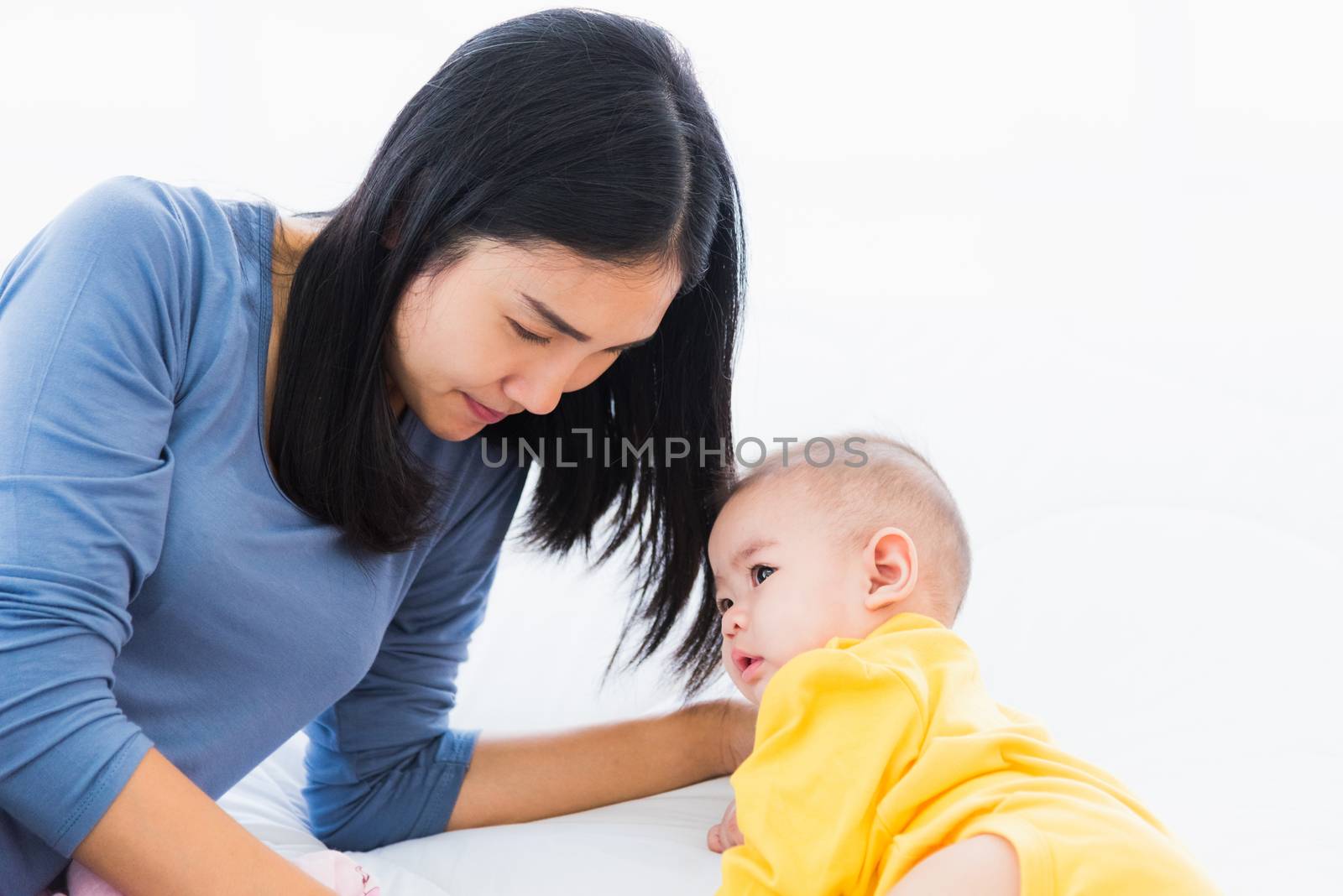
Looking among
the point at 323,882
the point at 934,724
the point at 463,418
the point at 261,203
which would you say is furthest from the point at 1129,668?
the point at 261,203

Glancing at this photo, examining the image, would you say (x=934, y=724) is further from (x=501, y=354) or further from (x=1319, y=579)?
(x=1319, y=579)

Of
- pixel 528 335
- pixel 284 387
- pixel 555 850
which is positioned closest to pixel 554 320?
pixel 528 335

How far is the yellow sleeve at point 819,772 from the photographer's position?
43.5 inches

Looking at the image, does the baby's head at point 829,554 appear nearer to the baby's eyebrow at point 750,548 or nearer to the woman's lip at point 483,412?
the baby's eyebrow at point 750,548

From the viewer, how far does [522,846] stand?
1.57 m

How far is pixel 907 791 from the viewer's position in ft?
3.57

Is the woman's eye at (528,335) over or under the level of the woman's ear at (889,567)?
over

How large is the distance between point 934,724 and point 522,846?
Answer: 0.67 metres

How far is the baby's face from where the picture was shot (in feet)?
4.32

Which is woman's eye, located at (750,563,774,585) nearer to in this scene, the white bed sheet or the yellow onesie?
the yellow onesie

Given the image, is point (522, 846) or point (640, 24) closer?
point (640, 24)

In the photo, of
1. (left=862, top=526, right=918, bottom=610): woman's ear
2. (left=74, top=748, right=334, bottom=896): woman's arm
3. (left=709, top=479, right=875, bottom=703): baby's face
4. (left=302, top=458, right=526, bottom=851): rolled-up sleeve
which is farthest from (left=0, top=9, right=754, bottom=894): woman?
(left=862, top=526, right=918, bottom=610): woman's ear

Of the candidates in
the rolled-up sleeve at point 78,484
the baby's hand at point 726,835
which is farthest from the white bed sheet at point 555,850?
the rolled-up sleeve at point 78,484

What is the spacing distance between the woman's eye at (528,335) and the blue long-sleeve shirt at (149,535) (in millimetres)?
265
